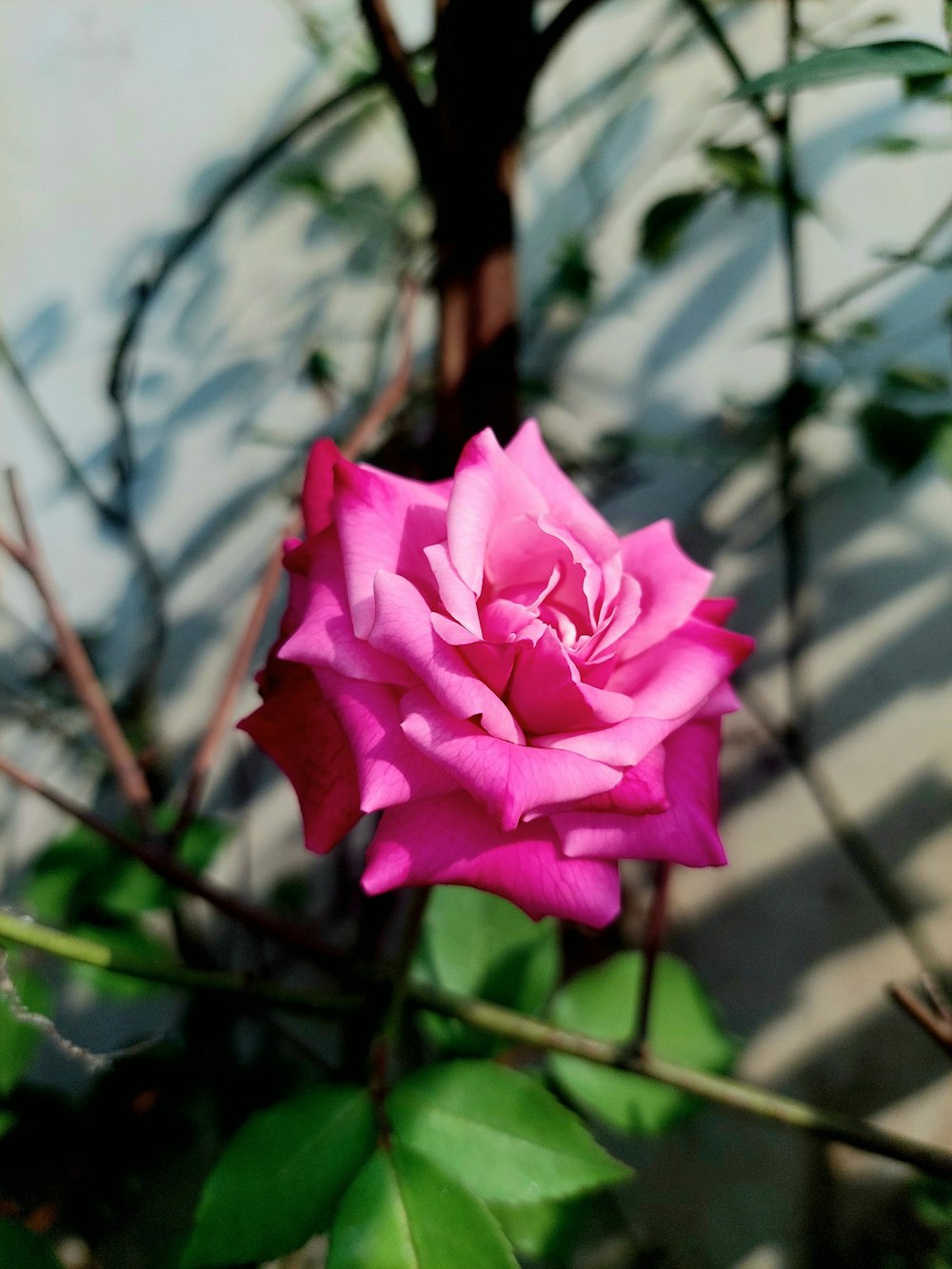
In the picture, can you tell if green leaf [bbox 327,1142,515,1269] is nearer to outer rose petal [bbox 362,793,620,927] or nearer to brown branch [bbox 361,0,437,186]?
outer rose petal [bbox 362,793,620,927]

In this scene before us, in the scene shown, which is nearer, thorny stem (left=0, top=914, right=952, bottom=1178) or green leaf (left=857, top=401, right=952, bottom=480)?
thorny stem (left=0, top=914, right=952, bottom=1178)

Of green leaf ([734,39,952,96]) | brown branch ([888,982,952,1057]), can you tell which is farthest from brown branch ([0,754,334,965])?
green leaf ([734,39,952,96])

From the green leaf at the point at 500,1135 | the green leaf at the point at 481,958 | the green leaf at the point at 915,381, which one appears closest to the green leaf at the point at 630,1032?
the green leaf at the point at 481,958

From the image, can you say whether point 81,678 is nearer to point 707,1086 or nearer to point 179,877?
point 179,877

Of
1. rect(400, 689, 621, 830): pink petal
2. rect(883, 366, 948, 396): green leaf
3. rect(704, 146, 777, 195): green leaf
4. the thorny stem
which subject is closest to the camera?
rect(400, 689, 621, 830): pink petal

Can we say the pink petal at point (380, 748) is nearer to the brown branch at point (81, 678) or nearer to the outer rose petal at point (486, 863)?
the outer rose petal at point (486, 863)
